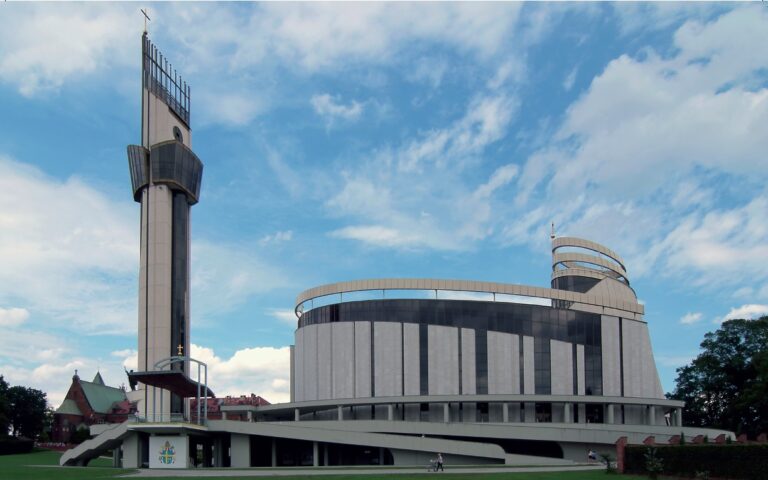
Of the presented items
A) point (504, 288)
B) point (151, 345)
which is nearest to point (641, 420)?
point (504, 288)

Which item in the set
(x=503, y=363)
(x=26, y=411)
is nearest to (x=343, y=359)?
(x=503, y=363)

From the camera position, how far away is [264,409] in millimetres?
82188

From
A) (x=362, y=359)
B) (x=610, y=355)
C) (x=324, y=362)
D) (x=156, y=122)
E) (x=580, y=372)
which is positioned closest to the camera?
(x=156, y=122)

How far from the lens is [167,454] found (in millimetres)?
61375

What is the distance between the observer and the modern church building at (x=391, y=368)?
66.2 meters

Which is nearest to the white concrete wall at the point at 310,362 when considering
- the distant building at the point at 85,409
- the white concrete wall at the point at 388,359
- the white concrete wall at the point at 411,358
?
the white concrete wall at the point at 388,359

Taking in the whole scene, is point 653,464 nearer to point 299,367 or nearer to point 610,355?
point 610,355

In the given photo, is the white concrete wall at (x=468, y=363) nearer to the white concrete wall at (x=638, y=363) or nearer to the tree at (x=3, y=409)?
the white concrete wall at (x=638, y=363)

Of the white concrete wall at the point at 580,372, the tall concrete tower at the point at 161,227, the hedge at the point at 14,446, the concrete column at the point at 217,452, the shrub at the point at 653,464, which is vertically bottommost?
the hedge at the point at 14,446

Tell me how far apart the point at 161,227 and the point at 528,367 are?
3869 centimetres

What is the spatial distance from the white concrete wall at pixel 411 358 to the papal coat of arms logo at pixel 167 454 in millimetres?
25769

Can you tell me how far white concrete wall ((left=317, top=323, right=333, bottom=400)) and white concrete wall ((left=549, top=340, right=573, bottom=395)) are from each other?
23158 millimetres

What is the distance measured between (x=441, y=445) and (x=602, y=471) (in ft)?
52.4

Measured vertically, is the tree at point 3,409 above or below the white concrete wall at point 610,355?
below
